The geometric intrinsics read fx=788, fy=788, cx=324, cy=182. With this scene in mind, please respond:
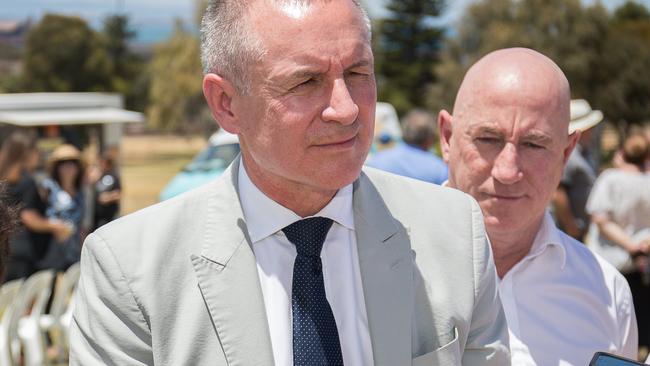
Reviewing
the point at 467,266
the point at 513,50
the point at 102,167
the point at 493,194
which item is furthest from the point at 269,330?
the point at 102,167

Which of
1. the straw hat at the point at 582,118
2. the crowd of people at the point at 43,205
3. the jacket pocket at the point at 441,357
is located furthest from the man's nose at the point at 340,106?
the crowd of people at the point at 43,205

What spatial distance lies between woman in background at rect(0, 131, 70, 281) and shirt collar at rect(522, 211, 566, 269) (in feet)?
17.6

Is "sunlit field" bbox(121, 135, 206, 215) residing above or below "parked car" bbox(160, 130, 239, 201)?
below

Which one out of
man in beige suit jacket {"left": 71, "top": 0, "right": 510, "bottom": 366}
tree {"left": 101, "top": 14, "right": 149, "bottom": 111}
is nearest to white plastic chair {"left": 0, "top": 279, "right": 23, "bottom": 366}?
man in beige suit jacket {"left": 71, "top": 0, "right": 510, "bottom": 366}

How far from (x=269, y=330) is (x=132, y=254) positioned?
32cm

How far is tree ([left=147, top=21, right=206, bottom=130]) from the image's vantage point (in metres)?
43.7

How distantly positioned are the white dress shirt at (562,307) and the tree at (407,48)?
51536 mm

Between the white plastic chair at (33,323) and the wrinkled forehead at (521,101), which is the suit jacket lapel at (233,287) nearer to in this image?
the wrinkled forehead at (521,101)

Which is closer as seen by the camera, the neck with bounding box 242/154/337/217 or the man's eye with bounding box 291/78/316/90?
the man's eye with bounding box 291/78/316/90

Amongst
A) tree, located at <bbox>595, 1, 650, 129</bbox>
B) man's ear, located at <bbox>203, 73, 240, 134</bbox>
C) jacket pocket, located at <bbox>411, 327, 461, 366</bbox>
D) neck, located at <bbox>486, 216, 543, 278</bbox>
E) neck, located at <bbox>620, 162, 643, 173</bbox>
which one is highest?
man's ear, located at <bbox>203, 73, 240, 134</bbox>

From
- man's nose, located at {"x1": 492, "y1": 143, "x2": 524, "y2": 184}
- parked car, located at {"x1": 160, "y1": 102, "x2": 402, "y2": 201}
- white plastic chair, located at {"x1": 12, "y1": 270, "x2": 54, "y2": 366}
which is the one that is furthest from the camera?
parked car, located at {"x1": 160, "y1": 102, "x2": 402, "y2": 201}

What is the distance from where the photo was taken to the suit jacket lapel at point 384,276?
1.62 meters

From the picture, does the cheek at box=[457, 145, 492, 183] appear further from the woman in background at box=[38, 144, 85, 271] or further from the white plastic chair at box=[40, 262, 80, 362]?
the woman in background at box=[38, 144, 85, 271]

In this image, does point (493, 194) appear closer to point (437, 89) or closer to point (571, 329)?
point (571, 329)
